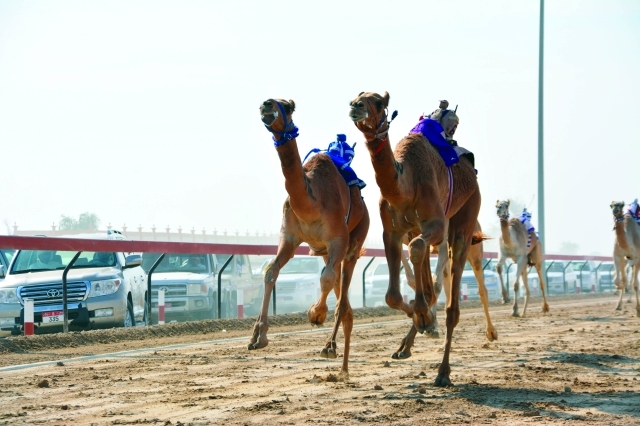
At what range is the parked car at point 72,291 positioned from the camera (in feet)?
52.6

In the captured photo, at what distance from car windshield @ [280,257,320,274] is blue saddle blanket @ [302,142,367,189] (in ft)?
46.4

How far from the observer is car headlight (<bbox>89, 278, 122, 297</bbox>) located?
16578 mm

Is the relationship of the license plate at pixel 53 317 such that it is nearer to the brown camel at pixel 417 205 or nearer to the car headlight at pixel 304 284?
the brown camel at pixel 417 205

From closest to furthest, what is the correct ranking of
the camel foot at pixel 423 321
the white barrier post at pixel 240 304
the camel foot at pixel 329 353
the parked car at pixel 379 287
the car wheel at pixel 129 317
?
1. the camel foot at pixel 423 321
2. the camel foot at pixel 329 353
3. the car wheel at pixel 129 317
4. the white barrier post at pixel 240 304
5. the parked car at pixel 379 287

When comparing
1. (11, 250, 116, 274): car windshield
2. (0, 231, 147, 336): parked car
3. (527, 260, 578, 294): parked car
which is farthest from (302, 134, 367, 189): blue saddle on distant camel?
(527, 260, 578, 294): parked car

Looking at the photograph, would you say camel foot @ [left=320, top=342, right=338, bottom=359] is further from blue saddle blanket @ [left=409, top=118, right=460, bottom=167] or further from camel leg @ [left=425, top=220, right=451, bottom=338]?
blue saddle blanket @ [left=409, top=118, right=460, bottom=167]

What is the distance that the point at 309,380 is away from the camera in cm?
966

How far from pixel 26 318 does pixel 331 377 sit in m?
7.23

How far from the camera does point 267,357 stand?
12297 millimetres

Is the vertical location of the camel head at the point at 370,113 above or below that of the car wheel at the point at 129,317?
above

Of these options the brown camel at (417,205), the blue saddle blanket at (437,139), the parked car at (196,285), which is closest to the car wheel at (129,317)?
the parked car at (196,285)

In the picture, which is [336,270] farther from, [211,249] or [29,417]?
[211,249]

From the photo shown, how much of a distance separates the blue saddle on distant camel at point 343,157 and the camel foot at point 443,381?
117 inches

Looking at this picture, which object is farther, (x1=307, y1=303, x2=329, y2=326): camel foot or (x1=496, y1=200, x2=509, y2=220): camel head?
(x1=496, y1=200, x2=509, y2=220): camel head
